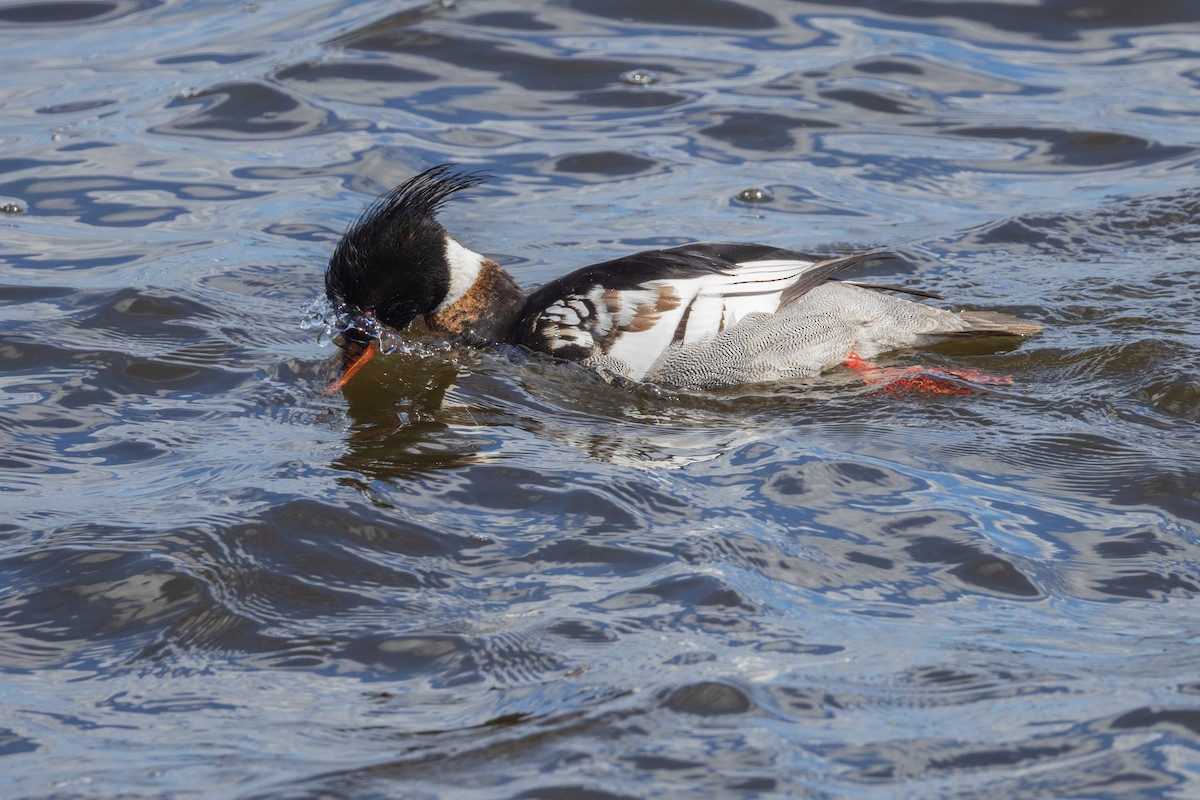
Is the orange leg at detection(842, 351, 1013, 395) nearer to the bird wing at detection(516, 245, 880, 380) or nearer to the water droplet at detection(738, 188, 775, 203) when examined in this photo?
the bird wing at detection(516, 245, 880, 380)

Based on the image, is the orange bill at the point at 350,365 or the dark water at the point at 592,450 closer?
the dark water at the point at 592,450

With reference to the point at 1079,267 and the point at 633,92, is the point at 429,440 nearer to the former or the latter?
the point at 1079,267

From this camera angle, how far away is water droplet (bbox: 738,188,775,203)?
32.6ft

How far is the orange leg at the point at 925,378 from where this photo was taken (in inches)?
274

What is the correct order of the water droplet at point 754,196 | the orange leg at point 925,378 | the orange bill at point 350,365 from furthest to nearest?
the water droplet at point 754,196 < the orange bill at point 350,365 < the orange leg at point 925,378

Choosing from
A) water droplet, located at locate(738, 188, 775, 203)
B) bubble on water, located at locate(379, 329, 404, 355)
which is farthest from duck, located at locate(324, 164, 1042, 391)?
water droplet, located at locate(738, 188, 775, 203)

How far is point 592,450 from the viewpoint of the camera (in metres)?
6.41

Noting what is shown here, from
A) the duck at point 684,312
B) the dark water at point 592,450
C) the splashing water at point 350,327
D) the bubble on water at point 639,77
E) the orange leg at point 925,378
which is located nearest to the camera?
the dark water at point 592,450

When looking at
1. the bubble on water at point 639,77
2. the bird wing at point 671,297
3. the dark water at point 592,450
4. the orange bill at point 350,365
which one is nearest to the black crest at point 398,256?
the orange bill at point 350,365

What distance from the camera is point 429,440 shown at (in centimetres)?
675

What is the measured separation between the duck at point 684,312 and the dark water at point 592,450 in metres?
0.17

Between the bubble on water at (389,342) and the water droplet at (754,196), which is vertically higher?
the water droplet at (754,196)

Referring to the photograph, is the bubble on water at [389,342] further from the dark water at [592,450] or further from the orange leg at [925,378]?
the orange leg at [925,378]

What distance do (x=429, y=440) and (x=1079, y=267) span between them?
4218mm
